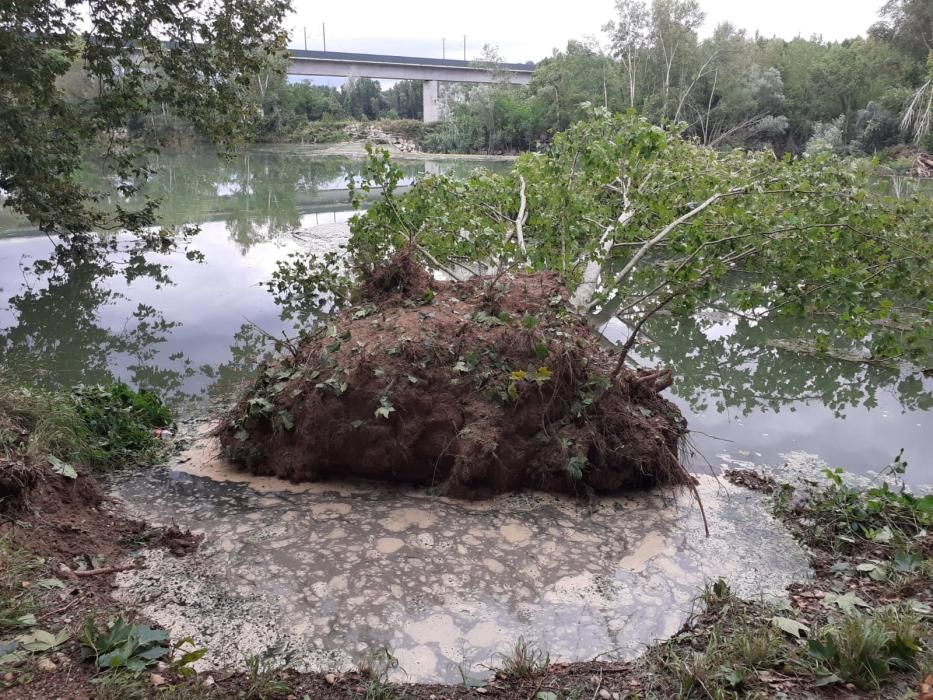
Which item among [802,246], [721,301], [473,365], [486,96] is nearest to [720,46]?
[486,96]

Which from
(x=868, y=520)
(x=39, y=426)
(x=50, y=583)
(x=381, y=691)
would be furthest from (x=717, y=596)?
(x=39, y=426)

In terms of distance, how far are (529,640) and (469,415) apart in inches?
70.3

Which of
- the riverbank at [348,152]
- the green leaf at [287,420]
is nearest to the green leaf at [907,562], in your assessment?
the green leaf at [287,420]

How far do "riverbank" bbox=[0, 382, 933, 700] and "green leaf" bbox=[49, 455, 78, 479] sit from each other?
2.8 inches

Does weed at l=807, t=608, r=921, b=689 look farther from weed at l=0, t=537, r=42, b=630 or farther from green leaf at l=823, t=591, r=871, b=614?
weed at l=0, t=537, r=42, b=630

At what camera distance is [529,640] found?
318 cm

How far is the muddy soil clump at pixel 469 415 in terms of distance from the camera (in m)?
4.62

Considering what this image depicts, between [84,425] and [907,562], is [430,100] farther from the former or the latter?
[907,562]

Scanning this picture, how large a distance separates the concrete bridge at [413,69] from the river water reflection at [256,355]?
135 ft

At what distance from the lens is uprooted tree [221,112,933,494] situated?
15.4 ft

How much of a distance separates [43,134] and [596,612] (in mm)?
8385

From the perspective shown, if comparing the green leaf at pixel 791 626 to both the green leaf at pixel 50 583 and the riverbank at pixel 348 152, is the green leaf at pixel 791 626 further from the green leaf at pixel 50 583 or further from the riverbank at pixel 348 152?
the riverbank at pixel 348 152

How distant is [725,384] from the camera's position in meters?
7.42

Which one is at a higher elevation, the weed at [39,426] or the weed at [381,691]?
the weed at [39,426]
